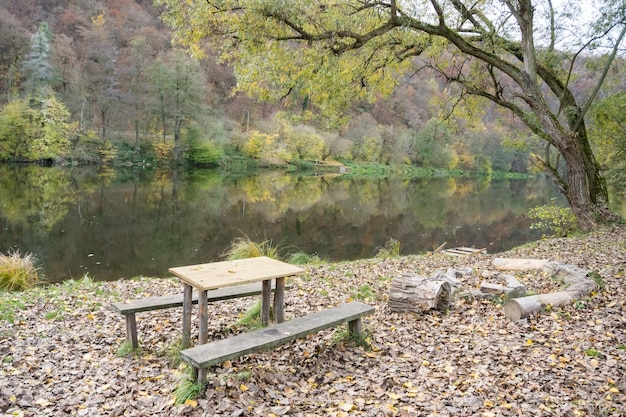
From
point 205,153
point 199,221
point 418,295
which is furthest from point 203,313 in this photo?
point 205,153

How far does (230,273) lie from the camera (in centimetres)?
461

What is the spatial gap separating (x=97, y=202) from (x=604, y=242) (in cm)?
2248

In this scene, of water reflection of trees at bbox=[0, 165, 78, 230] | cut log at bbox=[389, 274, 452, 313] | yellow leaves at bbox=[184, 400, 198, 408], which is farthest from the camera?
water reflection of trees at bbox=[0, 165, 78, 230]

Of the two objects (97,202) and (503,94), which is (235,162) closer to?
(97,202)

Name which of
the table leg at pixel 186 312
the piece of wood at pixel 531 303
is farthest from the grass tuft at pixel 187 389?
the piece of wood at pixel 531 303

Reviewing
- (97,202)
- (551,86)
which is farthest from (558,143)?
(97,202)

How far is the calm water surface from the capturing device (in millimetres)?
14414

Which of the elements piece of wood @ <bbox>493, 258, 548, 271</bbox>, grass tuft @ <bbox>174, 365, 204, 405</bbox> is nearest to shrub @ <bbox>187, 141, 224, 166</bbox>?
piece of wood @ <bbox>493, 258, 548, 271</bbox>

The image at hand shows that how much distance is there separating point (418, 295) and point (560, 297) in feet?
6.22

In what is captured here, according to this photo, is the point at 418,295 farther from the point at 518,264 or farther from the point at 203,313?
the point at 518,264

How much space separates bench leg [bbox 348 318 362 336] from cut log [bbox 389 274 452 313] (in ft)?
4.05

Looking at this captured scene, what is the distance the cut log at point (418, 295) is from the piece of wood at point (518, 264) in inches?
124

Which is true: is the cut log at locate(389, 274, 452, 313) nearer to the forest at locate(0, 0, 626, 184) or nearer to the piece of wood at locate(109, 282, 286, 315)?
the piece of wood at locate(109, 282, 286, 315)

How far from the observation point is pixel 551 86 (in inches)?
561
